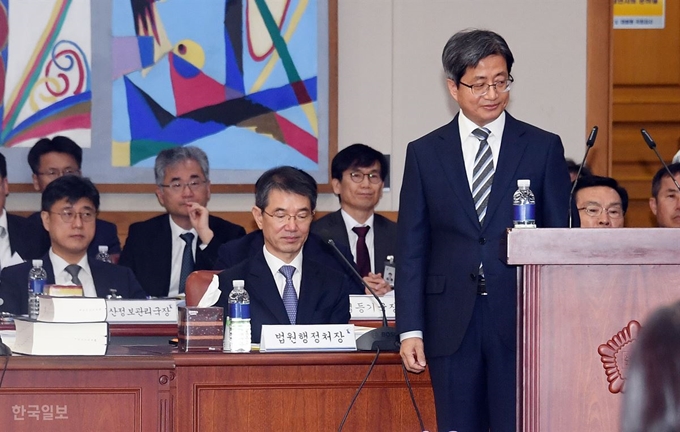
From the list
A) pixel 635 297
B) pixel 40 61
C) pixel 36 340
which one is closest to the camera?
pixel 635 297

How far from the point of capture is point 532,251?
1747 millimetres

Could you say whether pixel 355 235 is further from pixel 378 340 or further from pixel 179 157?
pixel 378 340

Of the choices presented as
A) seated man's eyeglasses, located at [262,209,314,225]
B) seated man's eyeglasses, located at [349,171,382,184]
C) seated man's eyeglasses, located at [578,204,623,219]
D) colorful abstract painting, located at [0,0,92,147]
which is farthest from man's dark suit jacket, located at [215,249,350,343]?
colorful abstract painting, located at [0,0,92,147]

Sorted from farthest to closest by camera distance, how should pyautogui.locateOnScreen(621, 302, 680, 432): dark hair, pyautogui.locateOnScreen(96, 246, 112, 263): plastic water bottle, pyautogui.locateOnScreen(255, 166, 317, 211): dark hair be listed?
pyautogui.locateOnScreen(96, 246, 112, 263): plastic water bottle
pyautogui.locateOnScreen(255, 166, 317, 211): dark hair
pyautogui.locateOnScreen(621, 302, 680, 432): dark hair

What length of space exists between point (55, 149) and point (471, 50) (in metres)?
2.82

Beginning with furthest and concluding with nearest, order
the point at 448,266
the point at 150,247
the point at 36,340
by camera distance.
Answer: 1. the point at 150,247
2. the point at 36,340
3. the point at 448,266

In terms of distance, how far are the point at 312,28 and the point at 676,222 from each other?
7.03 ft

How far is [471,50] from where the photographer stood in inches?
91.6

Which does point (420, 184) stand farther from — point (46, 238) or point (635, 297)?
point (46, 238)

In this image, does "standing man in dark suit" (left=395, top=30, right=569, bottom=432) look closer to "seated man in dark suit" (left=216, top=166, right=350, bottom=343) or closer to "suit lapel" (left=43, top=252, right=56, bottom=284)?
"seated man in dark suit" (left=216, top=166, right=350, bottom=343)

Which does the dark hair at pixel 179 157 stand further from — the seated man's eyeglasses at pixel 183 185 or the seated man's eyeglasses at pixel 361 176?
the seated man's eyeglasses at pixel 361 176

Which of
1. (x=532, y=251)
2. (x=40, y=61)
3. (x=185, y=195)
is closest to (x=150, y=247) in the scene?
(x=185, y=195)

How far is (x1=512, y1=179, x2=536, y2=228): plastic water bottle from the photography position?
2.06 meters

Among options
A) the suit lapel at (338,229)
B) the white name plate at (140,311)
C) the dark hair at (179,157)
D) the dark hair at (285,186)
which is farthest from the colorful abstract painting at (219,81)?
the dark hair at (285,186)
